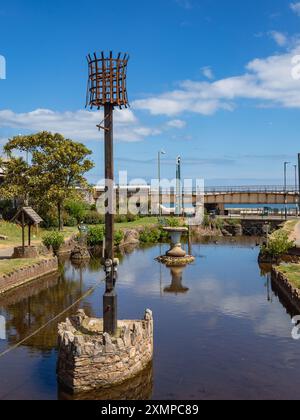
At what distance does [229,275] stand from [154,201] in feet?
155

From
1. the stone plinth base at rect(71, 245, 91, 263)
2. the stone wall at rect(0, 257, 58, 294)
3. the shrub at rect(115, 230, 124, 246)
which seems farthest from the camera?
the shrub at rect(115, 230, 124, 246)

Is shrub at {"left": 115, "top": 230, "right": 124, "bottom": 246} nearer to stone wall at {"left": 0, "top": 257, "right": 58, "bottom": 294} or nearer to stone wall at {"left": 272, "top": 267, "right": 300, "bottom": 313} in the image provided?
stone wall at {"left": 0, "top": 257, "right": 58, "bottom": 294}

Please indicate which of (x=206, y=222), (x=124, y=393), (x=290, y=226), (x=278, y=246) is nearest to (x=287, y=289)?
(x=278, y=246)

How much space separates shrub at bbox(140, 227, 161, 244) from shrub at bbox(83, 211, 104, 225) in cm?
778

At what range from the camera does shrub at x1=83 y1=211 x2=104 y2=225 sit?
59.7 meters

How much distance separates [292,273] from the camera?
27984mm

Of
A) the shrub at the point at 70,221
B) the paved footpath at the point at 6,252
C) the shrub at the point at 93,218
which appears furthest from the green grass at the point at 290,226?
the paved footpath at the point at 6,252

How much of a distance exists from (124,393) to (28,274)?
17.5 m

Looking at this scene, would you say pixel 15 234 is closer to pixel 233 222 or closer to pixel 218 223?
pixel 218 223

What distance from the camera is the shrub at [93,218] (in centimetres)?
5969

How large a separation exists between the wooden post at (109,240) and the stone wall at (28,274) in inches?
512

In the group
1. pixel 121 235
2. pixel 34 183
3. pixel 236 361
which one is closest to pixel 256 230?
pixel 121 235

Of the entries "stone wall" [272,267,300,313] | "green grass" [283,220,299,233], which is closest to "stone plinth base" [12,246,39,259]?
"stone wall" [272,267,300,313]

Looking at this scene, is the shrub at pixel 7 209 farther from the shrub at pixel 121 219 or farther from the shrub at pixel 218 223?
→ the shrub at pixel 218 223
